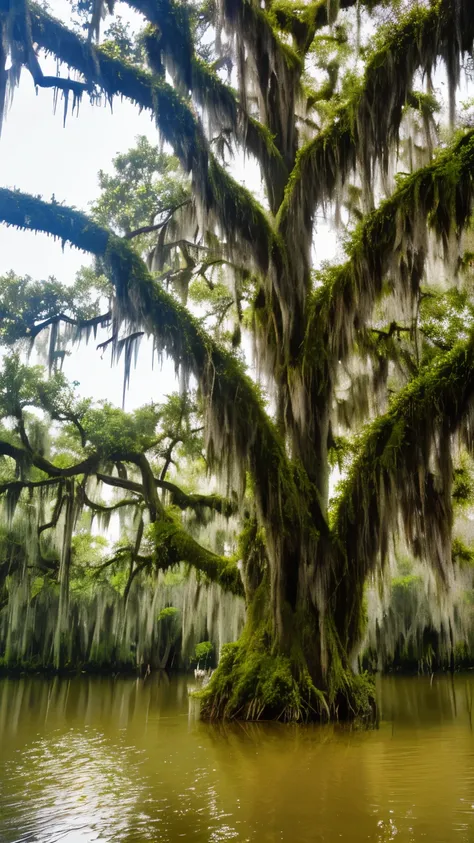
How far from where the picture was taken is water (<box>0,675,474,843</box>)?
3.24 m

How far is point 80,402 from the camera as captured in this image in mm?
13070

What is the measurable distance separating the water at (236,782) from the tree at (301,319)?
1463mm

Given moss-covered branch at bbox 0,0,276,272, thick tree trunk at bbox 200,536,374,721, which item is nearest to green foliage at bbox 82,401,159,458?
thick tree trunk at bbox 200,536,374,721

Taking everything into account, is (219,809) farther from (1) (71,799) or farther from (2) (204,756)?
(2) (204,756)

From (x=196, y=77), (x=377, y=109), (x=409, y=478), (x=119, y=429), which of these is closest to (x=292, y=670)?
(x=409, y=478)

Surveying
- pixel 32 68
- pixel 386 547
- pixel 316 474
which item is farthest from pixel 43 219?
pixel 386 547

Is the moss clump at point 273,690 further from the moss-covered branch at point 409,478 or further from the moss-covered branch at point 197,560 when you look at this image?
the moss-covered branch at point 197,560

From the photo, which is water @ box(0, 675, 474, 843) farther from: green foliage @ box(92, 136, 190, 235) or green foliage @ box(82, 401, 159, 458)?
green foliage @ box(92, 136, 190, 235)

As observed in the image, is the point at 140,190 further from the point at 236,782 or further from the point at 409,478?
the point at 236,782

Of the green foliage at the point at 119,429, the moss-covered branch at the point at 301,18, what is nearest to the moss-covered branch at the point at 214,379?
the green foliage at the point at 119,429

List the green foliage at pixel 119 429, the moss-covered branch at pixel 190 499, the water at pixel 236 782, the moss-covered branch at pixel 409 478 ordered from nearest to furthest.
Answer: the water at pixel 236 782 → the moss-covered branch at pixel 409 478 → the green foliage at pixel 119 429 → the moss-covered branch at pixel 190 499

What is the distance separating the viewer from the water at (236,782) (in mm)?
3244

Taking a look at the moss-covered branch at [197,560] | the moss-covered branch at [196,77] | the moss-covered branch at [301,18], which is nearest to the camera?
the moss-covered branch at [196,77]

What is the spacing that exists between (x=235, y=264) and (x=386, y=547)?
15.5 feet
